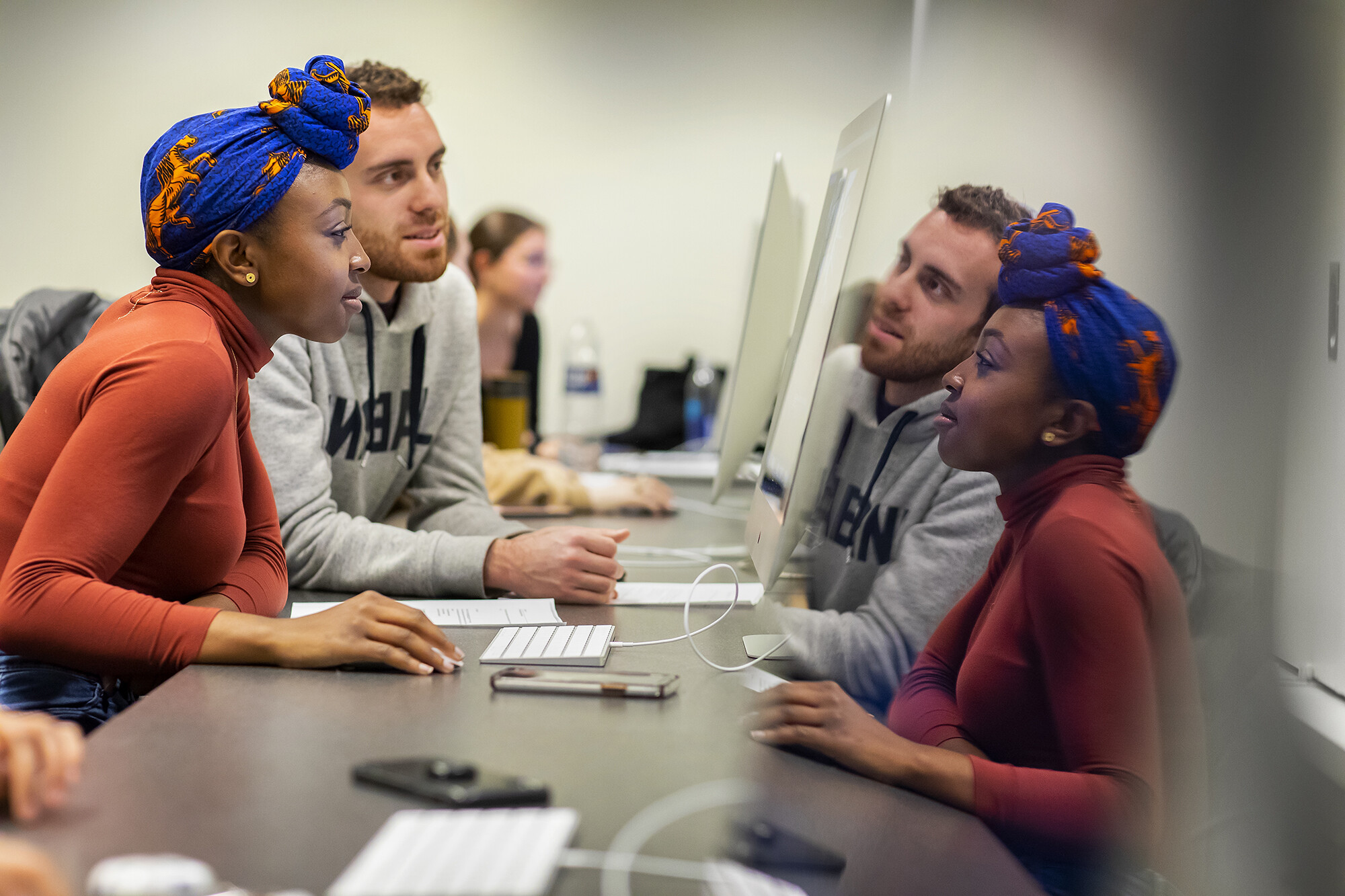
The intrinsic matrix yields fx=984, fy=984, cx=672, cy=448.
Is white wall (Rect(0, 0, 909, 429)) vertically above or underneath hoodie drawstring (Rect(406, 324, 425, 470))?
above

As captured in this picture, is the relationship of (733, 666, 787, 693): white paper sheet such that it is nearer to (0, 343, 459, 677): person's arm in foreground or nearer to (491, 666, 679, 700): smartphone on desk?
(491, 666, 679, 700): smartphone on desk

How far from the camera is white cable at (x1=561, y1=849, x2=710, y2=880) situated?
52 centimetres

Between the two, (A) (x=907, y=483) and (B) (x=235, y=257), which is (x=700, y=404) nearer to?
(B) (x=235, y=257)

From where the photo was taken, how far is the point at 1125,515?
1.87 ft

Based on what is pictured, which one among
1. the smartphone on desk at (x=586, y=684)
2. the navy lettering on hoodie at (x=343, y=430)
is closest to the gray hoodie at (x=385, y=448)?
the navy lettering on hoodie at (x=343, y=430)

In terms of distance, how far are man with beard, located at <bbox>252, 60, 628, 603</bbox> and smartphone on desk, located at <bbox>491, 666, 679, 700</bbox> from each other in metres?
0.32

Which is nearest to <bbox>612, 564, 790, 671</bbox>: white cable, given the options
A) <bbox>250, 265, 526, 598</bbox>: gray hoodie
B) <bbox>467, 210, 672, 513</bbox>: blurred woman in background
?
<bbox>250, 265, 526, 598</bbox>: gray hoodie

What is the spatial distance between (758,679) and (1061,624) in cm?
32

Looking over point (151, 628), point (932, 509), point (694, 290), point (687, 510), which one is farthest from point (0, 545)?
point (694, 290)

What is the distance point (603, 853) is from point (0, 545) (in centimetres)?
64

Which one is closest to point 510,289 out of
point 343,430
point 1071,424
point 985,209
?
point 343,430

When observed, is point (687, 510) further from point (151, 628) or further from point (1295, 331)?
point (1295, 331)

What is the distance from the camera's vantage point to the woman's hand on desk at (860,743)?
0.63 metres

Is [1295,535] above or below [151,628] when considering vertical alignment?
above
